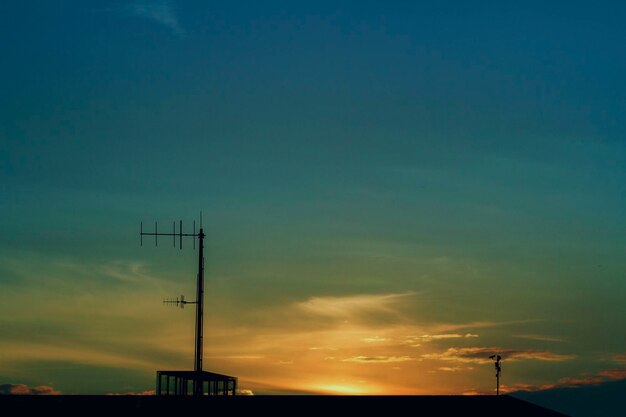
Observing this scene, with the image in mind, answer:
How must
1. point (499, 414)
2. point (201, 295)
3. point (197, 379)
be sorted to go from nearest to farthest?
point (499, 414)
point (197, 379)
point (201, 295)

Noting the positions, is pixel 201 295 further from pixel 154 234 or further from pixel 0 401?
pixel 0 401

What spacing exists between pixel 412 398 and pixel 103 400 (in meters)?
17.3

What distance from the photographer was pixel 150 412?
59250 millimetres

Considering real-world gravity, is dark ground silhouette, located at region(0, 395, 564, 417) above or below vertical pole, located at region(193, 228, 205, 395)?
below

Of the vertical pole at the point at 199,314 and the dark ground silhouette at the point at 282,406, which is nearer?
the dark ground silhouette at the point at 282,406

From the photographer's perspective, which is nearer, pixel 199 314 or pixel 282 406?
pixel 282 406

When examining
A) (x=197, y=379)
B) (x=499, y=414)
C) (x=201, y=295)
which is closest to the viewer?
(x=499, y=414)

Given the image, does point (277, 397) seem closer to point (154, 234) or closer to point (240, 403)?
point (240, 403)

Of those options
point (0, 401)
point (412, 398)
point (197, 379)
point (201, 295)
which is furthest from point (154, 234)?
point (412, 398)

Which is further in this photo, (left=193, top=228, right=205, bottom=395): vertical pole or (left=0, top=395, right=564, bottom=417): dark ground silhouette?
(left=193, top=228, right=205, bottom=395): vertical pole

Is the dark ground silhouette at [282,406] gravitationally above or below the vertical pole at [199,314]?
below

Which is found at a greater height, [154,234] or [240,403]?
[154,234]

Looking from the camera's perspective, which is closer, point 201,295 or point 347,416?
point 347,416

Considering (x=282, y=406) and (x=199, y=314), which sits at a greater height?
(x=199, y=314)
